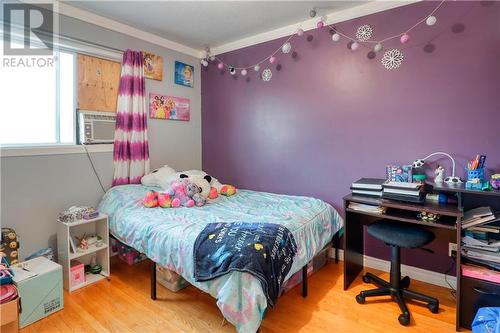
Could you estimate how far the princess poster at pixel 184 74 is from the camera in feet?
11.7

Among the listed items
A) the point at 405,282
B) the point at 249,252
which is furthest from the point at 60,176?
the point at 405,282

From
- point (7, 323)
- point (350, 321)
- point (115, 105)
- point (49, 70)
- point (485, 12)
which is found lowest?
point (350, 321)

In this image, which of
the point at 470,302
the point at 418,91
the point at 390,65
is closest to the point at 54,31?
the point at 390,65

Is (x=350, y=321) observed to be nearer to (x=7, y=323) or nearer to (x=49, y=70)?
(x=7, y=323)

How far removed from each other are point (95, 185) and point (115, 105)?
0.86 metres

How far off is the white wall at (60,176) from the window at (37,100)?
0.22 metres

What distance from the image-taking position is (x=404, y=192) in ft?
6.72

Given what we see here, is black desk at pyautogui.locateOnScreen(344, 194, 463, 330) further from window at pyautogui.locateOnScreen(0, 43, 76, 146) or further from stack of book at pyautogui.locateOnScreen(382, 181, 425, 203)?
window at pyautogui.locateOnScreen(0, 43, 76, 146)

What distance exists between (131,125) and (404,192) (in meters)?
2.70

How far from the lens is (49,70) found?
2.58m

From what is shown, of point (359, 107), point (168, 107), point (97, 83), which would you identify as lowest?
point (359, 107)

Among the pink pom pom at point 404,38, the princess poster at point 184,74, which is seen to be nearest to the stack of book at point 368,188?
the pink pom pom at point 404,38

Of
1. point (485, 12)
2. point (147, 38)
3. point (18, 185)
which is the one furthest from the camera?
point (147, 38)
